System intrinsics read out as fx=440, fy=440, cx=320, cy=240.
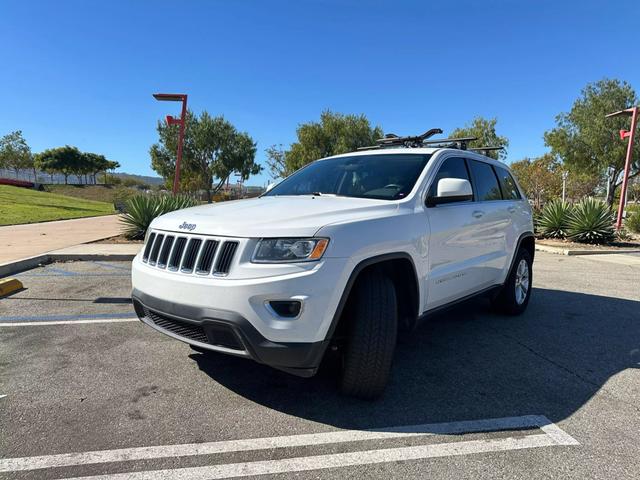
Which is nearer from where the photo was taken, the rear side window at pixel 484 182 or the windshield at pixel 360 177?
the windshield at pixel 360 177

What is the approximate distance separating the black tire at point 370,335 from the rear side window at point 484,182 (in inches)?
81.7

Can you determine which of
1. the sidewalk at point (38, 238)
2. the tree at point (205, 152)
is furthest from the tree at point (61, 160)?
the sidewalk at point (38, 238)

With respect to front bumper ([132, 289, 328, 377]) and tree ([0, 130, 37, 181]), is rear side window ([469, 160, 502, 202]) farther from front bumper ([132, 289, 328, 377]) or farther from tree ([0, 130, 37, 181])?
tree ([0, 130, 37, 181])

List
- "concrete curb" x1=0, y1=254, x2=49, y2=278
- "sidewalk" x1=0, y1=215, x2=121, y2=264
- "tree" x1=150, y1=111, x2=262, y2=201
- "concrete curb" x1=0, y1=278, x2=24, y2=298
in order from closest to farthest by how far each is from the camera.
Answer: "concrete curb" x1=0, y1=278, x2=24, y2=298 < "concrete curb" x1=0, y1=254, x2=49, y2=278 < "sidewalk" x1=0, y1=215, x2=121, y2=264 < "tree" x1=150, y1=111, x2=262, y2=201

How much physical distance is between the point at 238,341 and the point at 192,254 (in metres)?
0.67

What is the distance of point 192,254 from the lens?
2848 millimetres

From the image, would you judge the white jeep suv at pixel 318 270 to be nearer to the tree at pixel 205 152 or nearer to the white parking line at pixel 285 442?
the white parking line at pixel 285 442

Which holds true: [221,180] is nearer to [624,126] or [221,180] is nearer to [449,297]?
[624,126]

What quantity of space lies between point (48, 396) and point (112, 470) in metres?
1.13

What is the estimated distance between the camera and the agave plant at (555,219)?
13.0 metres

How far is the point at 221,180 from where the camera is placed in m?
40.8

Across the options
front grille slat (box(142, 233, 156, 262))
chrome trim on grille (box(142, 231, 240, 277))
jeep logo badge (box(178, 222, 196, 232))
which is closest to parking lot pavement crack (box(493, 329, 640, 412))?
chrome trim on grille (box(142, 231, 240, 277))

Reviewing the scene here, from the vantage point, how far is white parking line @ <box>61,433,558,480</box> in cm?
224

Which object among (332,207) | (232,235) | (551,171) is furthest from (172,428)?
(551,171)
